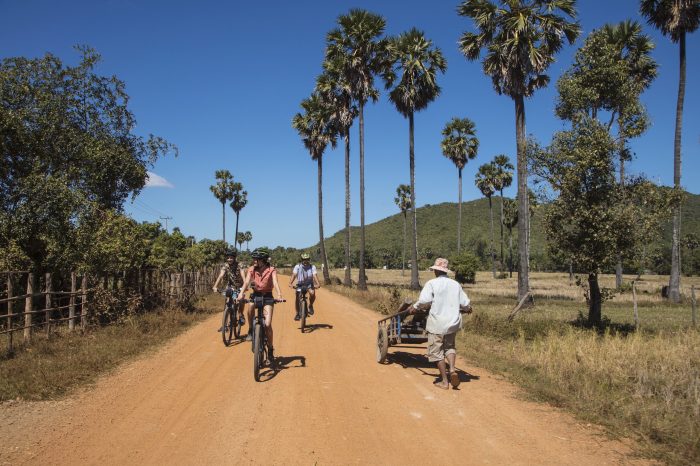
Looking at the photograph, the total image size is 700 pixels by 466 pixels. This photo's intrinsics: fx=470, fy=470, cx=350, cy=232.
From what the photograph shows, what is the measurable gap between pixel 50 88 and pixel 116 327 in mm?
12100

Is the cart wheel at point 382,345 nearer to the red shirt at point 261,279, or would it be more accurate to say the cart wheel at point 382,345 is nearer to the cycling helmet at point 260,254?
the red shirt at point 261,279

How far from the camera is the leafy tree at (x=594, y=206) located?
14.6 meters

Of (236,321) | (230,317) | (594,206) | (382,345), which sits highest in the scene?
(594,206)

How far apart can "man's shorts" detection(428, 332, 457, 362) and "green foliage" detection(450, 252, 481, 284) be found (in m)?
46.8

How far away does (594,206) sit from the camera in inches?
589

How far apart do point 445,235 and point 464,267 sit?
71.2m

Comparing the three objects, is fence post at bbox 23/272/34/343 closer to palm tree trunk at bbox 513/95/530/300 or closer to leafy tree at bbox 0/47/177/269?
leafy tree at bbox 0/47/177/269

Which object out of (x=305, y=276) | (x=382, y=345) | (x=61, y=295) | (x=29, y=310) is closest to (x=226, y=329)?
(x=305, y=276)

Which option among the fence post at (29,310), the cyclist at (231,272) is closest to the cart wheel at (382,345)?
the cyclist at (231,272)

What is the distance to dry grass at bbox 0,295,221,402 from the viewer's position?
724 centimetres

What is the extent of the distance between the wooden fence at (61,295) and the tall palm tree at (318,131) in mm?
24750

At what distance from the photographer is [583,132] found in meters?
15.6

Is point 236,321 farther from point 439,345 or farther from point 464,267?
point 464,267

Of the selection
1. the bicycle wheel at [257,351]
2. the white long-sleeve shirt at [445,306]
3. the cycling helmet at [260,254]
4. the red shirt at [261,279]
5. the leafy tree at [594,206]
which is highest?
the leafy tree at [594,206]
